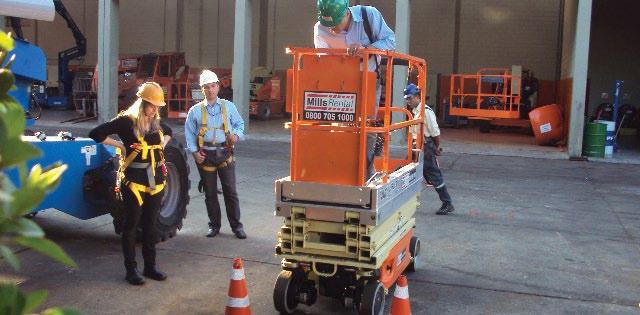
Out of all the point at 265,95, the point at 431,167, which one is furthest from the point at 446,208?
the point at 265,95

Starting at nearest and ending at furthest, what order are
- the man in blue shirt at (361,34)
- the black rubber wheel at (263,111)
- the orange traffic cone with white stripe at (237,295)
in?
1. the orange traffic cone with white stripe at (237,295)
2. the man in blue shirt at (361,34)
3. the black rubber wheel at (263,111)

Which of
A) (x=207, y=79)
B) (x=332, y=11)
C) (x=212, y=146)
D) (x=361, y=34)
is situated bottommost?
(x=212, y=146)

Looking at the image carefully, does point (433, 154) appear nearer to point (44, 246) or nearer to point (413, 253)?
point (413, 253)

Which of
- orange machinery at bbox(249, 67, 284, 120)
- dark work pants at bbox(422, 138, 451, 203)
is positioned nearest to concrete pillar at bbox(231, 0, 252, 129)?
orange machinery at bbox(249, 67, 284, 120)

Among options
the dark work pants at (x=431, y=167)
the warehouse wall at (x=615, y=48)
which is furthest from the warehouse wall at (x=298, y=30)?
the dark work pants at (x=431, y=167)

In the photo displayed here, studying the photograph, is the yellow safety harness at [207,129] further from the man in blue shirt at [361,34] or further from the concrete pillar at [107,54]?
the concrete pillar at [107,54]

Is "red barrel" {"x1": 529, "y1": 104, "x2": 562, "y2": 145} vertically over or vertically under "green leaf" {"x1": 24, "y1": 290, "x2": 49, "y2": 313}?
under

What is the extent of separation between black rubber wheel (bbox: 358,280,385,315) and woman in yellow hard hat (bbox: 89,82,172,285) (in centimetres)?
198

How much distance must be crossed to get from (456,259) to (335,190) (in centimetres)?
252

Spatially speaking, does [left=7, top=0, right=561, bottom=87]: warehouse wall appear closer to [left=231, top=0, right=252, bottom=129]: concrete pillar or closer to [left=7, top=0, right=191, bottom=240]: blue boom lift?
[left=231, top=0, right=252, bottom=129]: concrete pillar

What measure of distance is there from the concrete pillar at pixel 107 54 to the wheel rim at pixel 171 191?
1309 centimetres

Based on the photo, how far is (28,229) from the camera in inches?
37.6

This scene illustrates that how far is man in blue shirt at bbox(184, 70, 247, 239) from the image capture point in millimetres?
6957

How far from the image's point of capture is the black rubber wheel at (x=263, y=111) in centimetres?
2425
